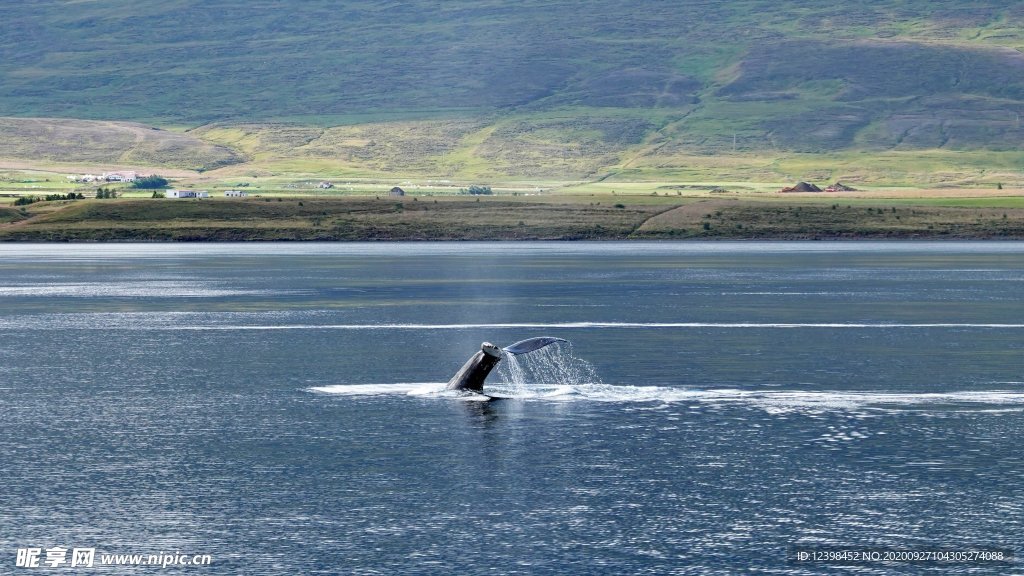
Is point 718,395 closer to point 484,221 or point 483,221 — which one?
point 483,221

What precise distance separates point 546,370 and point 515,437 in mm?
12297

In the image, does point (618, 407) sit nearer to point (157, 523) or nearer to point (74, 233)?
point (157, 523)

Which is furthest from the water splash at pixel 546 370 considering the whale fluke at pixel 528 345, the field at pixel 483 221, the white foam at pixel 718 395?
the field at pixel 483 221

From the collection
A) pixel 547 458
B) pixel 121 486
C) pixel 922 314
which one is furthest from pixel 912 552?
pixel 922 314

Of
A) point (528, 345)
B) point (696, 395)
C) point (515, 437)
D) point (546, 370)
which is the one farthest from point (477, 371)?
point (515, 437)

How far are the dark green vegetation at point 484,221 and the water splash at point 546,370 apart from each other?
119173mm

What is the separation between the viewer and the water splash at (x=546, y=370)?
39.0 metres

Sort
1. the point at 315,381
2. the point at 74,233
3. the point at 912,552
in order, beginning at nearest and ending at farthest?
the point at 912,552 < the point at 315,381 < the point at 74,233

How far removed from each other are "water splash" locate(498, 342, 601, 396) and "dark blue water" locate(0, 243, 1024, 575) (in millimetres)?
247

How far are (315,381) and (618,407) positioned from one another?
362 inches

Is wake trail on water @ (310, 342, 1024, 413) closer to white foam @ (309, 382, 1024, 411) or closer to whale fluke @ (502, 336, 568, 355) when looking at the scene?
white foam @ (309, 382, 1024, 411)

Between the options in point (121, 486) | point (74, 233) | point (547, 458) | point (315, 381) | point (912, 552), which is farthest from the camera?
point (74, 233)

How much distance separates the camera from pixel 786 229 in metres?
168

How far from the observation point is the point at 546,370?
41.9 m
